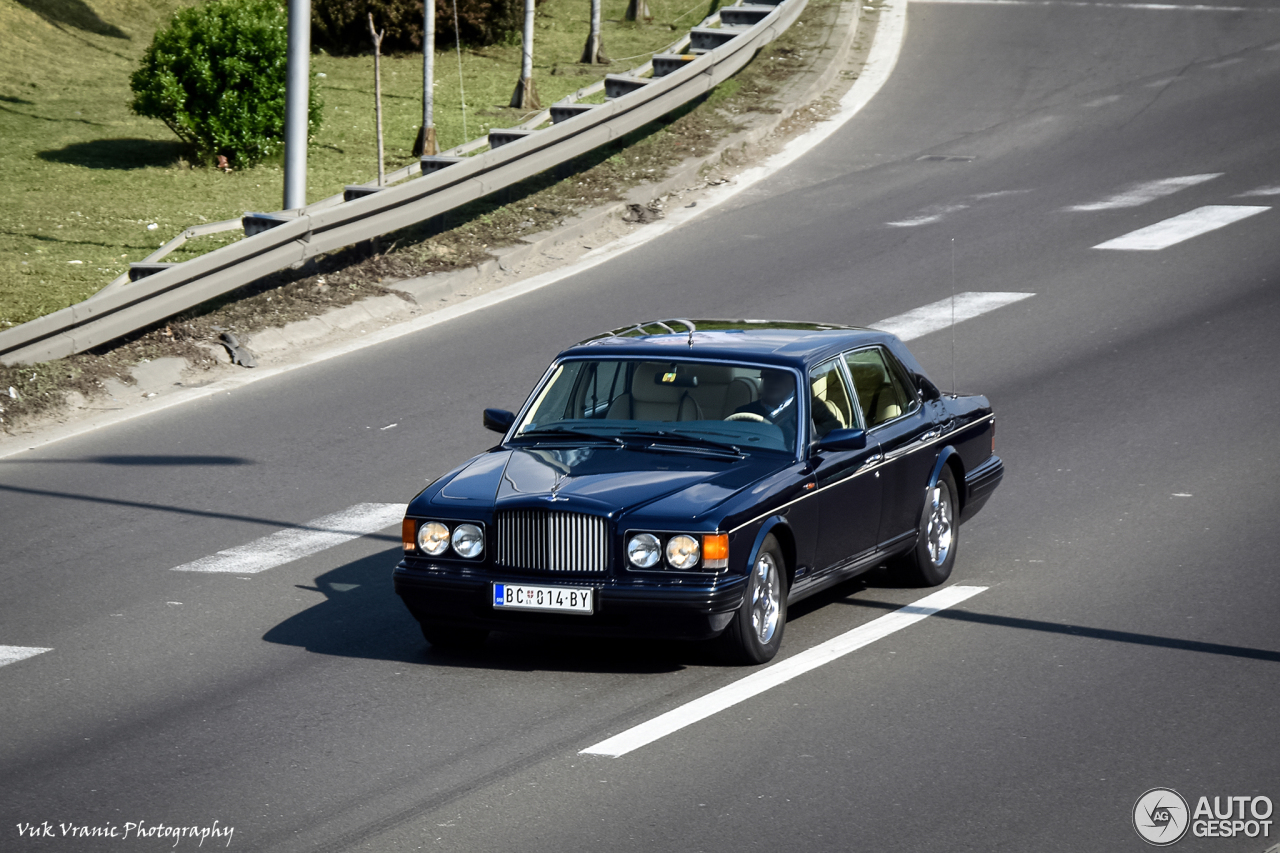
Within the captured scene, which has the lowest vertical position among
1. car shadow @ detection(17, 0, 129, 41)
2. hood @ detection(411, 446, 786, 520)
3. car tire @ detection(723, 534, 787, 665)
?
car tire @ detection(723, 534, 787, 665)

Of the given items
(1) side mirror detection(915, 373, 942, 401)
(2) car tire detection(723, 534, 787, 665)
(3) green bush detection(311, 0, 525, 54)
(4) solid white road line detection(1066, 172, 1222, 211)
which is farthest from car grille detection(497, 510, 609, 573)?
(3) green bush detection(311, 0, 525, 54)

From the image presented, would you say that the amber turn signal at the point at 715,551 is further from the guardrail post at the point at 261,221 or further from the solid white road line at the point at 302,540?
the guardrail post at the point at 261,221

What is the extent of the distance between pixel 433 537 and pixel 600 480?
2.83 ft

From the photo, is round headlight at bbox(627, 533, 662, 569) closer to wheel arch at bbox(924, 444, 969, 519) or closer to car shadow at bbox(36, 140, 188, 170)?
wheel arch at bbox(924, 444, 969, 519)

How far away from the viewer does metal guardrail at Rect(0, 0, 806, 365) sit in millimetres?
13695

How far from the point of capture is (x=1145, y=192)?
62.8 feet

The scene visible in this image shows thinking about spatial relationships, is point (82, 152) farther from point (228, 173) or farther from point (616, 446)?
point (616, 446)

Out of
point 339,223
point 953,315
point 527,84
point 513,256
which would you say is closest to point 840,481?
point 953,315

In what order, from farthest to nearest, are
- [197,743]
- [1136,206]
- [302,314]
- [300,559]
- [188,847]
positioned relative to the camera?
[1136,206]
[302,314]
[300,559]
[197,743]
[188,847]

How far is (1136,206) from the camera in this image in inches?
735

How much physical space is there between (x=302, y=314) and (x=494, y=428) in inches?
281

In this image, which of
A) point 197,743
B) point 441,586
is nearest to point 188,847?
point 197,743

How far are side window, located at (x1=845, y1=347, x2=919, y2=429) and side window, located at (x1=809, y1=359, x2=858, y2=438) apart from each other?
0.14 meters

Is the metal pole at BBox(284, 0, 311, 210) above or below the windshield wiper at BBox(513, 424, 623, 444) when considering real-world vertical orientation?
above
